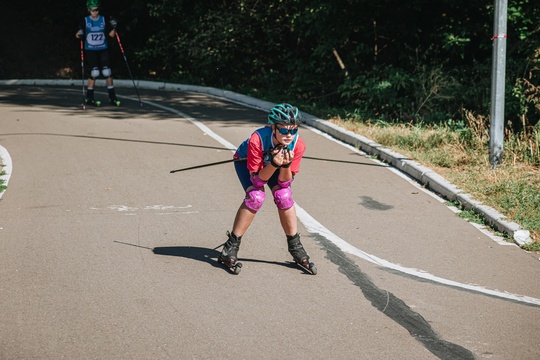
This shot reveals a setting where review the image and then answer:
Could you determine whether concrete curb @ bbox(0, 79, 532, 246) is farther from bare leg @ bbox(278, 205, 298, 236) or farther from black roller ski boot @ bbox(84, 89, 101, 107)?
black roller ski boot @ bbox(84, 89, 101, 107)

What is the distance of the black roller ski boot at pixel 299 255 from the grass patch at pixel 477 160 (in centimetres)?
244

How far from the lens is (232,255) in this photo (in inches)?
276

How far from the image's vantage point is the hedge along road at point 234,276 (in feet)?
18.2


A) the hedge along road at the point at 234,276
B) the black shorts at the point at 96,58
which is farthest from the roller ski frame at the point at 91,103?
the hedge along road at the point at 234,276

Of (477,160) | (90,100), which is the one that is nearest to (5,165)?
(90,100)

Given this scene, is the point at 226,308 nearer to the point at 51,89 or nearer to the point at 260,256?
the point at 260,256

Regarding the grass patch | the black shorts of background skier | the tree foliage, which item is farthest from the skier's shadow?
the black shorts of background skier

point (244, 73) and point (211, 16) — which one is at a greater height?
point (211, 16)

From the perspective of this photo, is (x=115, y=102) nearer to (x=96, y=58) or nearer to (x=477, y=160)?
(x=96, y=58)

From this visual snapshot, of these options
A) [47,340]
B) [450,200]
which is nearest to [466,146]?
[450,200]

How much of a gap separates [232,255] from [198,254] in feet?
2.12

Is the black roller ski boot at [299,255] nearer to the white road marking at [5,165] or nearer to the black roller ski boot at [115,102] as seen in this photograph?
the white road marking at [5,165]

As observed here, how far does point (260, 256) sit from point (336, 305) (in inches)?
55.7

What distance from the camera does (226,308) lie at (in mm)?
6141
